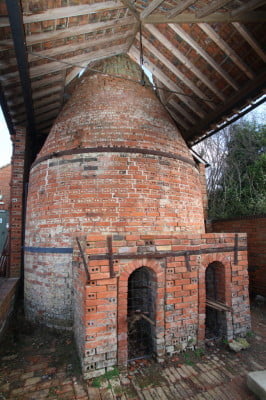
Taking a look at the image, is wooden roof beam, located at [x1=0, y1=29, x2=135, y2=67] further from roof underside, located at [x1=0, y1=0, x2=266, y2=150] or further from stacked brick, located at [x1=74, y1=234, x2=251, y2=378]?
stacked brick, located at [x1=74, y1=234, x2=251, y2=378]

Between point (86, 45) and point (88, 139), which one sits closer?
point (88, 139)

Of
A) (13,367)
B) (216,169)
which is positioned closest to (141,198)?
(13,367)

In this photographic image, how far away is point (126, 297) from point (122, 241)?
2.61 ft

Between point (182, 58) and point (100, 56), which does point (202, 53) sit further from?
point (100, 56)

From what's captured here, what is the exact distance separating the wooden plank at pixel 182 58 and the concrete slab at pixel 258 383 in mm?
5964

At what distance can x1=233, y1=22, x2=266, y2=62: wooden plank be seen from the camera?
4.65m

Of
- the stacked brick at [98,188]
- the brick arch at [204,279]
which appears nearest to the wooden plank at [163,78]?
the stacked brick at [98,188]

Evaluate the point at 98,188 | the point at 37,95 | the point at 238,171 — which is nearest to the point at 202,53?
the point at 98,188

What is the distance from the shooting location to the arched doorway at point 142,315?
348 cm

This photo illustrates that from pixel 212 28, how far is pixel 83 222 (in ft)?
15.9

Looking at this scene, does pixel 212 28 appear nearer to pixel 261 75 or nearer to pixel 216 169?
pixel 261 75

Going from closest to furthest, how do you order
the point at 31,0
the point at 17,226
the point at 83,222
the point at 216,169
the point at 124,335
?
the point at 124,335 < the point at 31,0 < the point at 83,222 < the point at 17,226 < the point at 216,169

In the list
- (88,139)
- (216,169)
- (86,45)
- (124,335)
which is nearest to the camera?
(124,335)

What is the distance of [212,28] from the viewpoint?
4.84m
